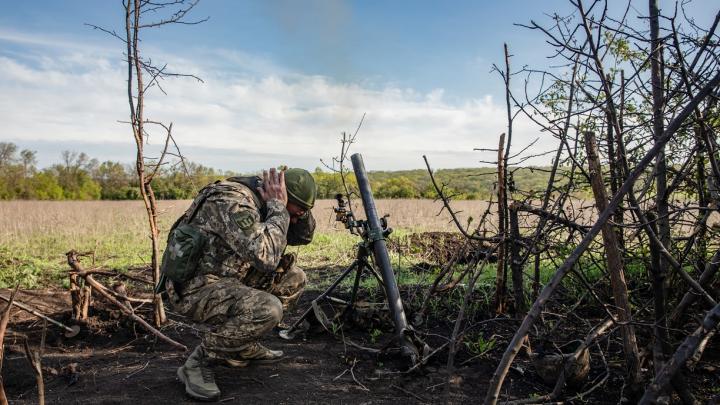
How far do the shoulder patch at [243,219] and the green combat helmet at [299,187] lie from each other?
466mm

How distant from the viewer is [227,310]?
345 cm

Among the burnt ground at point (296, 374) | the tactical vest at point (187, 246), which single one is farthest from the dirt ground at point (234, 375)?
the tactical vest at point (187, 246)

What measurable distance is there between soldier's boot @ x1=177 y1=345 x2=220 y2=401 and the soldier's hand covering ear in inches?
44.0

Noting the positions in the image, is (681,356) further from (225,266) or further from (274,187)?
(225,266)

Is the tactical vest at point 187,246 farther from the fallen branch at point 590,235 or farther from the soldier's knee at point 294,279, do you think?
the fallen branch at point 590,235

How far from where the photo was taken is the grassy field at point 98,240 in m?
7.24

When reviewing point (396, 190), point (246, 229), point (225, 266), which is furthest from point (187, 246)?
point (396, 190)

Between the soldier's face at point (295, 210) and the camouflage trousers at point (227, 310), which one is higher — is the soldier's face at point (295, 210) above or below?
above

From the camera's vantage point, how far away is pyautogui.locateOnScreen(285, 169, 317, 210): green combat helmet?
379cm

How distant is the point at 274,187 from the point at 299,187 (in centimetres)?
20

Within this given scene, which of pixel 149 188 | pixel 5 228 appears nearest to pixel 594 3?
pixel 149 188

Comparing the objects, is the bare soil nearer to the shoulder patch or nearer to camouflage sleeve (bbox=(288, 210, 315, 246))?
camouflage sleeve (bbox=(288, 210, 315, 246))

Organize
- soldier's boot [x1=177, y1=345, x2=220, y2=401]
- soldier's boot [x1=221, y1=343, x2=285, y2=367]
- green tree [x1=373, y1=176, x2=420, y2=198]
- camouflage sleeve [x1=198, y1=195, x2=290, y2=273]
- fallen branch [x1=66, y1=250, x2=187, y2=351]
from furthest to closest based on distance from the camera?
green tree [x1=373, y1=176, x2=420, y2=198] < fallen branch [x1=66, y1=250, x2=187, y2=351] < soldier's boot [x1=221, y1=343, x2=285, y2=367] < camouflage sleeve [x1=198, y1=195, x2=290, y2=273] < soldier's boot [x1=177, y1=345, x2=220, y2=401]

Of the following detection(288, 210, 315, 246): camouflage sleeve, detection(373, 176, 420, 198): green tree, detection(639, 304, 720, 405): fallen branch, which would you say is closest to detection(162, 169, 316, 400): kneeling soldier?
detection(288, 210, 315, 246): camouflage sleeve
